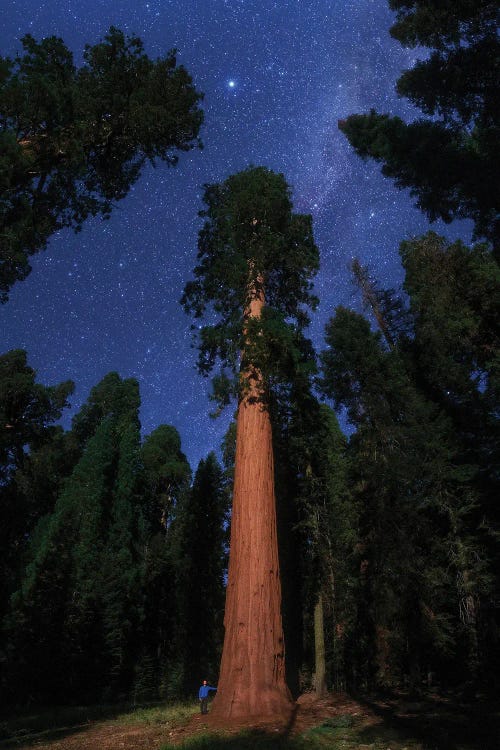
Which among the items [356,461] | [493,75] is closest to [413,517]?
[356,461]

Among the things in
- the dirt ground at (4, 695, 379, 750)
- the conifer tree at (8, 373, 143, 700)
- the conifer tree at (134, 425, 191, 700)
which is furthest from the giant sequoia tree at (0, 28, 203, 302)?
the conifer tree at (134, 425, 191, 700)

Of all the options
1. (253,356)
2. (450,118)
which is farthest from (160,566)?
(450,118)

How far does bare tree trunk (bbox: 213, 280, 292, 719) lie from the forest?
44 millimetres

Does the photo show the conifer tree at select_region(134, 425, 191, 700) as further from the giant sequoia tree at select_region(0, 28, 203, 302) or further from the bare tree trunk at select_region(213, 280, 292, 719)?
the giant sequoia tree at select_region(0, 28, 203, 302)

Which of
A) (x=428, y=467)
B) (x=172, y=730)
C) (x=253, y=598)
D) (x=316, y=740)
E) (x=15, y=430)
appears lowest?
(x=172, y=730)

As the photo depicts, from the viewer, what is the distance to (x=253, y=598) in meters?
8.26

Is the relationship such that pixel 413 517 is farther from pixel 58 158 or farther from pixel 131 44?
pixel 131 44

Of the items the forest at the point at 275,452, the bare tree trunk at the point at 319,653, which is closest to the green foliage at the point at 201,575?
the forest at the point at 275,452

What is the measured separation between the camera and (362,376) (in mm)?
Result: 22500

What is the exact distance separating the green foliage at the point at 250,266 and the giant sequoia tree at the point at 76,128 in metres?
2.41

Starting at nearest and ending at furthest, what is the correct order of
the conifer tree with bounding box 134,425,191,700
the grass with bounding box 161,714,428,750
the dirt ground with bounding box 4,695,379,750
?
the grass with bounding box 161,714,428,750 < the dirt ground with bounding box 4,695,379,750 < the conifer tree with bounding box 134,425,191,700

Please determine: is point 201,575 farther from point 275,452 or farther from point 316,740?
point 316,740

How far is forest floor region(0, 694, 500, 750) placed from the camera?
19.1ft

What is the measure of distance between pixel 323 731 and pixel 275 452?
557 inches
